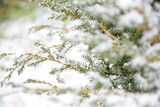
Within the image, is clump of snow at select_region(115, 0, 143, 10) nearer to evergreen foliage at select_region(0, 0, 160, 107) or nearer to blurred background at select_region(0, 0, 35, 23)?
evergreen foliage at select_region(0, 0, 160, 107)

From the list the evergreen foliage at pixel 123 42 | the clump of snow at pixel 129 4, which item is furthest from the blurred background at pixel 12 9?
the clump of snow at pixel 129 4

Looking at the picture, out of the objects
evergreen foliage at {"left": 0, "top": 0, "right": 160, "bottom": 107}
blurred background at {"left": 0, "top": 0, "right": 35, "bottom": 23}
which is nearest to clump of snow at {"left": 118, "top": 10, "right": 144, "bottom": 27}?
evergreen foliage at {"left": 0, "top": 0, "right": 160, "bottom": 107}

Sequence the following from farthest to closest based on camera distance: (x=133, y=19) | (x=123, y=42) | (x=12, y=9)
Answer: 1. (x=12, y=9)
2. (x=123, y=42)
3. (x=133, y=19)

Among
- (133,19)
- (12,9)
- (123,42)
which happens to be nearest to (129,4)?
(133,19)

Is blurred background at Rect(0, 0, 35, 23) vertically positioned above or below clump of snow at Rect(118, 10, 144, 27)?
above

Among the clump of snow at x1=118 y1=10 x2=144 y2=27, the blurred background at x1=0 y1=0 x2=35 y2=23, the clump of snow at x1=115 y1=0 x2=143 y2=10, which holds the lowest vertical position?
the clump of snow at x1=118 y1=10 x2=144 y2=27

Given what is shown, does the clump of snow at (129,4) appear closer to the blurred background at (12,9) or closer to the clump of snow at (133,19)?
the clump of snow at (133,19)

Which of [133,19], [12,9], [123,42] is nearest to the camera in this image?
[133,19]

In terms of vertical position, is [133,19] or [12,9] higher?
[12,9]

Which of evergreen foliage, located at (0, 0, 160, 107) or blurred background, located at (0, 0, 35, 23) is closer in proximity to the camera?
evergreen foliage, located at (0, 0, 160, 107)

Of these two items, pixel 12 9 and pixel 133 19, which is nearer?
pixel 133 19

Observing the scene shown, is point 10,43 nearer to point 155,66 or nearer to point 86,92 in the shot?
point 86,92

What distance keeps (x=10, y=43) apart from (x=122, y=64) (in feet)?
12.6

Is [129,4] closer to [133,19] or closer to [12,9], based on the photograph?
[133,19]
